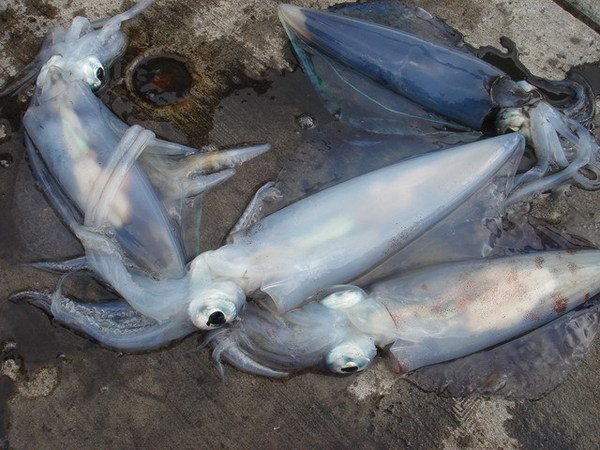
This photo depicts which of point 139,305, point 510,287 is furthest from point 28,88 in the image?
point 510,287

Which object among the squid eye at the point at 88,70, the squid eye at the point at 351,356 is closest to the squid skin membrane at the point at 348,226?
the squid eye at the point at 351,356

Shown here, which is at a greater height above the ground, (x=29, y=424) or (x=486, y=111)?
(x=486, y=111)

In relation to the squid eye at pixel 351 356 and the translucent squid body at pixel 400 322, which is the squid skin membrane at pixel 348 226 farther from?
the squid eye at pixel 351 356

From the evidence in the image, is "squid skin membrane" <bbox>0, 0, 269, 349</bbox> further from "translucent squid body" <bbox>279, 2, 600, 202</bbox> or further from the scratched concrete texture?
"translucent squid body" <bbox>279, 2, 600, 202</bbox>

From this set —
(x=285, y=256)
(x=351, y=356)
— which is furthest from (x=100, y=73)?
(x=351, y=356)

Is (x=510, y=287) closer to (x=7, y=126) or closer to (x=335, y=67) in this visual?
(x=335, y=67)

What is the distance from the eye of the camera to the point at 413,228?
2941 millimetres

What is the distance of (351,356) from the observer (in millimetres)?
2744

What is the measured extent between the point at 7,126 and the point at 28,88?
0.25 meters

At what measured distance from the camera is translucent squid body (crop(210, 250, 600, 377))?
2.78 m

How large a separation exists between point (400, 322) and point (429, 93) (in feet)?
4.18

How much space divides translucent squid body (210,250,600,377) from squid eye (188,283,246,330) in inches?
5.0

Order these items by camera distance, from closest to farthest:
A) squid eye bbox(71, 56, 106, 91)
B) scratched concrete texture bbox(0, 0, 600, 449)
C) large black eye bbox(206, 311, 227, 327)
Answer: large black eye bbox(206, 311, 227, 327) < scratched concrete texture bbox(0, 0, 600, 449) < squid eye bbox(71, 56, 106, 91)

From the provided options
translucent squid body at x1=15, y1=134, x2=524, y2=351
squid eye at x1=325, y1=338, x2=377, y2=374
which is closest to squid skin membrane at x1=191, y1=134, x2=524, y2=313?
translucent squid body at x1=15, y1=134, x2=524, y2=351
